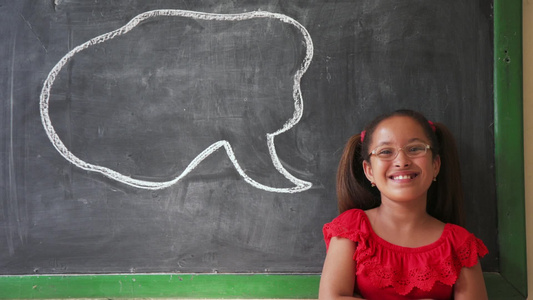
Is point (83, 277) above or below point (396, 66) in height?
below

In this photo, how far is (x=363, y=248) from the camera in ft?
3.79

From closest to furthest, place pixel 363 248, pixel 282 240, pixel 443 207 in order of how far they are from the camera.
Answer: pixel 363 248, pixel 443 207, pixel 282 240

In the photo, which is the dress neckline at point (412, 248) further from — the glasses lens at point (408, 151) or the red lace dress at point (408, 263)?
the glasses lens at point (408, 151)

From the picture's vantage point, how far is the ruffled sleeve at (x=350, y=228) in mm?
1172

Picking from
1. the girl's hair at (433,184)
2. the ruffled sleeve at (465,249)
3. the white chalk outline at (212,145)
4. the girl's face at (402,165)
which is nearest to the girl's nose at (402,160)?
the girl's face at (402,165)

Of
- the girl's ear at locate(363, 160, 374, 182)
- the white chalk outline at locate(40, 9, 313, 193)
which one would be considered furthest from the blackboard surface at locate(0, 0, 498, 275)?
the girl's ear at locate(363, 160, 374, 182)

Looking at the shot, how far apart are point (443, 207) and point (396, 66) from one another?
42 centimetres

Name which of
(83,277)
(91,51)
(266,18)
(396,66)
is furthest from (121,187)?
(396,66)

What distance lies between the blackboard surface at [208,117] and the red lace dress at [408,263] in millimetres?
226

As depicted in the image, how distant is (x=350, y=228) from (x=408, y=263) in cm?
16

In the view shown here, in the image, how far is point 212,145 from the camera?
1411mm

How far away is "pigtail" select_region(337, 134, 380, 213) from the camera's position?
1.30 metres

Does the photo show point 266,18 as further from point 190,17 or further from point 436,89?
point 436,89

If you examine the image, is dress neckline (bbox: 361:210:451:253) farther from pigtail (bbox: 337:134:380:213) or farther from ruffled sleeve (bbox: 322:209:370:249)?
pigtail (bbox: 337:134:380:213)
